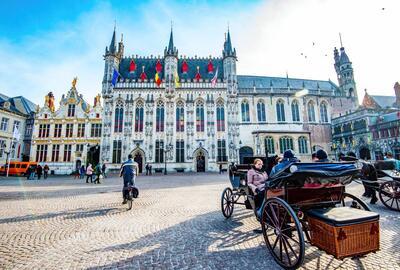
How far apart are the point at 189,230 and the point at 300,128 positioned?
30.6m

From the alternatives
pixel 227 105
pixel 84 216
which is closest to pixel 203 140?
pixel 227 105

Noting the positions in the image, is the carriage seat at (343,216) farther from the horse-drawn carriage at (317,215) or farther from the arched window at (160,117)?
the arched window at (160,117)

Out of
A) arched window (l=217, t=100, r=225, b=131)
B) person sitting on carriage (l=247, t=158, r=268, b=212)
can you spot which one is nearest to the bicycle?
person sitting on carriage (l=247, t=158, r=268, b=212)

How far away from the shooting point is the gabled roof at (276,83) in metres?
33.1

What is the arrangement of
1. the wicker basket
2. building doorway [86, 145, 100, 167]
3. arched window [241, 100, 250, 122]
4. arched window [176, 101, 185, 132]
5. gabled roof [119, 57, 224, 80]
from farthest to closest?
gabled roof [119, 57, 224, 80], arched window [241, 100, 250, 122], building doorway [86, 145, 100, 167], arched window [176, 101, 185, 132], the wicker basket

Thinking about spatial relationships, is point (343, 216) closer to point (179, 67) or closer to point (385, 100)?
point (179, 67)

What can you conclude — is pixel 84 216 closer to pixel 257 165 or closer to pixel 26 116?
pixel 257 165

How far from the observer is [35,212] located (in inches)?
240

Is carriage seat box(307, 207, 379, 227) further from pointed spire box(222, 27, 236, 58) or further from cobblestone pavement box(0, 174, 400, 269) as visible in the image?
pointed spire box(222, 27, 236, 58)

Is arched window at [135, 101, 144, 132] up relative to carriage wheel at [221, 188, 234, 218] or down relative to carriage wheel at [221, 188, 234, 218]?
up

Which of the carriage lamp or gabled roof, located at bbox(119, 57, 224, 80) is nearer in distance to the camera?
the carriage lamp

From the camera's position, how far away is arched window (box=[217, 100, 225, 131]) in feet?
94.4

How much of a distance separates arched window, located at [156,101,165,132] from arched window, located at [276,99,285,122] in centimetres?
1825

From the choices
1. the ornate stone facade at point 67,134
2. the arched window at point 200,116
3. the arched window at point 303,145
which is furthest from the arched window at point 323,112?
the ornate stone facade at point 67,134
